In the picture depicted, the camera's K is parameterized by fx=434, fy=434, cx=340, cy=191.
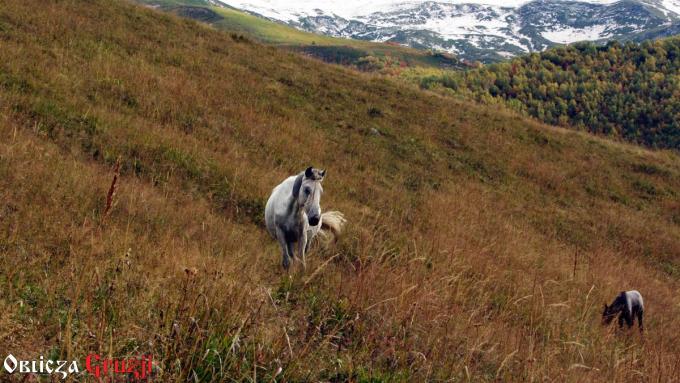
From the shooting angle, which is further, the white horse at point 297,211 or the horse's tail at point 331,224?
the horse's tail at point 331,224

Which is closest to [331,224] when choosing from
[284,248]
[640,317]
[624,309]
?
[284,248]

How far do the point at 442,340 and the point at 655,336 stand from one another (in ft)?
18.3

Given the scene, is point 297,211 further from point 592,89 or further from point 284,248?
point 592,89

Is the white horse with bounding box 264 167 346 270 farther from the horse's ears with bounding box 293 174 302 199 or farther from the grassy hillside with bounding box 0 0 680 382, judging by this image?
the grassy hillside with bounding box 0 0 680 382

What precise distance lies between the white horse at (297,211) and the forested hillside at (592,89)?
38.2 meters

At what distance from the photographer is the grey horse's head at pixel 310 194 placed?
5.78 m

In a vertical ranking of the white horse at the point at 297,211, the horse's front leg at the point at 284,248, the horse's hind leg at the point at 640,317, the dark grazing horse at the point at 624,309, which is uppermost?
the white horse at the point at 297,211

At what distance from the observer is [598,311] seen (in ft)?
26.9

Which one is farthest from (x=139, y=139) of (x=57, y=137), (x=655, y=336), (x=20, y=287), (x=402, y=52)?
(x=402, y=52)

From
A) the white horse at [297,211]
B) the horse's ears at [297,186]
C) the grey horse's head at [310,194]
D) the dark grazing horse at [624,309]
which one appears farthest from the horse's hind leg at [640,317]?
the horse's ears at [297,186]

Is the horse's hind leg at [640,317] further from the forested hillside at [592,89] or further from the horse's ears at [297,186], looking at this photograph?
the forested hillside at [592,89]

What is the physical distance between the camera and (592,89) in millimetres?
45719

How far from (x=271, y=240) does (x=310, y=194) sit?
2.22m

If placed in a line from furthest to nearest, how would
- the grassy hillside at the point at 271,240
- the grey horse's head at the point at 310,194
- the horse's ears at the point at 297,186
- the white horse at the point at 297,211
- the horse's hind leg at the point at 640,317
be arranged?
1. the horse's hind leg at the point at 640,317
2. the horse's ears at the point at 297,186
3. the white horse at the point at 297,211
4. the grey horse's head at the point at 310,194
5. the grassy hillside at the point at 271,240
